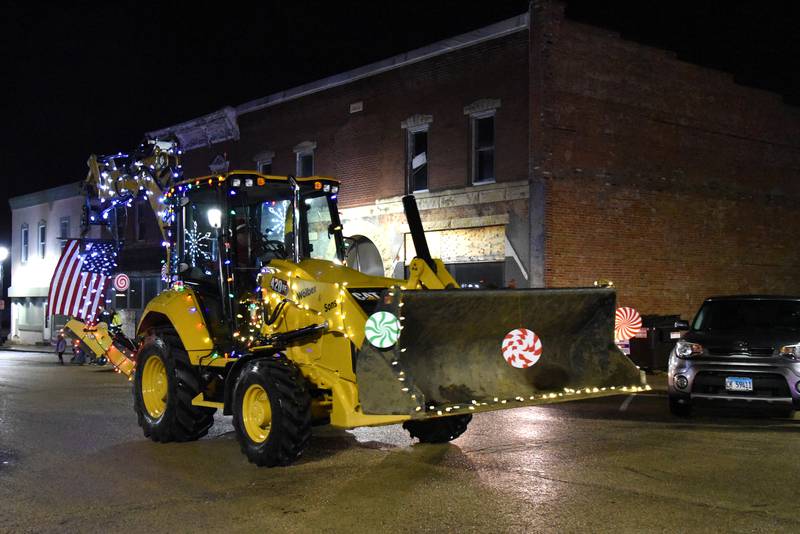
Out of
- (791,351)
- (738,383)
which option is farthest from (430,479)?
(791,351)

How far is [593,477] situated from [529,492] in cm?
90

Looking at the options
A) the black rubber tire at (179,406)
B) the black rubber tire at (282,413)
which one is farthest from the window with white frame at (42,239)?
the black rubber tire at (282,413)

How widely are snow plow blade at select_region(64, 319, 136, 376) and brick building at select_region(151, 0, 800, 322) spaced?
10882 millimetres

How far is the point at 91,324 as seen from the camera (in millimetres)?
15320

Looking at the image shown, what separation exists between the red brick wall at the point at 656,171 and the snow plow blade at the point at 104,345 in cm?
1106

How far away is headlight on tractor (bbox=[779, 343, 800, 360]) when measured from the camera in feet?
37.8

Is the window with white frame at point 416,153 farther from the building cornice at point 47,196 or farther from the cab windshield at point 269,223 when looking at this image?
the building cornice at point 47,196

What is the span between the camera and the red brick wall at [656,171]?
71.4ft

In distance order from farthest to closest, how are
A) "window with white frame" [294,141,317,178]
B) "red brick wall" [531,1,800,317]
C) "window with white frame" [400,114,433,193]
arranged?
1. "window with white frame" [294,141,317,178]
2. "window with white frame" [400,114,433,193]
3. "red brick wall" [531,1,800,317]

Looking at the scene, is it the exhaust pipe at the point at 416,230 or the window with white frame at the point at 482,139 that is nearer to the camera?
the exhaust pipe at the point at 416,230

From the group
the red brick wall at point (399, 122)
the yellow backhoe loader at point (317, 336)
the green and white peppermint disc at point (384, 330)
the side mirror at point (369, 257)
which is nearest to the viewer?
the green and white peppermint disc at point (384, 330)

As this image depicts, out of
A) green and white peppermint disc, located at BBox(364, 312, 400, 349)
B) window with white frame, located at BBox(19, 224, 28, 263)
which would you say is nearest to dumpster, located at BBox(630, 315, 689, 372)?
green and white peppermint disc, located at BBox(364, 312, 400, 349)

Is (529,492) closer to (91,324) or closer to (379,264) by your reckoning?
(91,324)

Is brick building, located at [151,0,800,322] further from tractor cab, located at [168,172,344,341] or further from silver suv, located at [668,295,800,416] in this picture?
tractor cab, located at [168,172,344,341]
